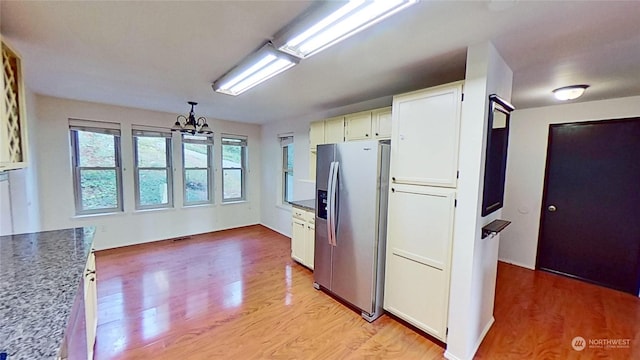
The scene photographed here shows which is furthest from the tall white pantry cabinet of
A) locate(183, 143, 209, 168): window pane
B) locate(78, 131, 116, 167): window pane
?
locate(78, 131, 116, 167): window pane

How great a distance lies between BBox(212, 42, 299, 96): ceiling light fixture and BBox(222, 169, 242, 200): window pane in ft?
9.90

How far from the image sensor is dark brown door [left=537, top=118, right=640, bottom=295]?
10.0 feet

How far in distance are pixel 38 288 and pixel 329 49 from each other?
2.16 metres

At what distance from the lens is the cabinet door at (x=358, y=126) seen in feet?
9.89

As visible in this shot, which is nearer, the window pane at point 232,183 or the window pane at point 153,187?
the window pane at point 153,187

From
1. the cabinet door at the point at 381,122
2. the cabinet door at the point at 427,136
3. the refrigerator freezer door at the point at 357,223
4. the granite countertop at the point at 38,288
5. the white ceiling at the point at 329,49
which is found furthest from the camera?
the cabinet door at the point at 381,122

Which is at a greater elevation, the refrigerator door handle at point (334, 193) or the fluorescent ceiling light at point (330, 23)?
the fluorescent ceiling light at point (330, 23)

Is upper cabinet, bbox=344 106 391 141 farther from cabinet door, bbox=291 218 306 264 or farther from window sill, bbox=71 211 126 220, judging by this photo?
window sill, bbox=71 211 126 220

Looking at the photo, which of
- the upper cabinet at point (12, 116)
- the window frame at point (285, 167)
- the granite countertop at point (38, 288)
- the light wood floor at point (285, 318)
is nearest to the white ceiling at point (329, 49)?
the upper cabinet at point (12, 116)

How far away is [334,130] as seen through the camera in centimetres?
347

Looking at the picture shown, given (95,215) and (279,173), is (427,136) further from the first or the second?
(95,215)

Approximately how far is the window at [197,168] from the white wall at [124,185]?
0.14 metres

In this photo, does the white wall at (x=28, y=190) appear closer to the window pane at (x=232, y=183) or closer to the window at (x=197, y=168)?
the window at (x=197, y=168)

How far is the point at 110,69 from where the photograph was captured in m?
2.42
